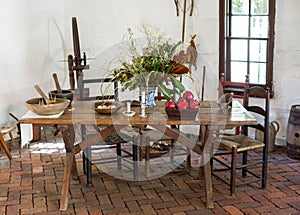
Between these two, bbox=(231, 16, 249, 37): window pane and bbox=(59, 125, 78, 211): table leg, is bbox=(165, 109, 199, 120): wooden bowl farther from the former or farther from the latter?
bbox=(231, 16, 249, 37): window pane

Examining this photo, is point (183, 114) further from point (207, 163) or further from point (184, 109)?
point (207, 163)

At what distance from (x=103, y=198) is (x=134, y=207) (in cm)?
33

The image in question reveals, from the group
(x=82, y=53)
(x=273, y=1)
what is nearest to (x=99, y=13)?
→ (x=82, y=53)

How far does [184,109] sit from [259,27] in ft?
7.36

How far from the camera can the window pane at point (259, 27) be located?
5316mm

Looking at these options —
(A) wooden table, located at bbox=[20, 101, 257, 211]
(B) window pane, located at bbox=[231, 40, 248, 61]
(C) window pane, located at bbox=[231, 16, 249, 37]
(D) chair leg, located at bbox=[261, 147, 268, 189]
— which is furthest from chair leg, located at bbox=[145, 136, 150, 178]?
(C) window pane, located at bbox=[231, 16, 249, 37]

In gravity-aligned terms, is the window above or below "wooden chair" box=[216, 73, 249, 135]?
above

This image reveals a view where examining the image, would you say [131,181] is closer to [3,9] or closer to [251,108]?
[251,108]

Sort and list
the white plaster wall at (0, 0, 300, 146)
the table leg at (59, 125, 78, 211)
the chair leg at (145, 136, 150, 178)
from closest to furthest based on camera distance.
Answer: the table leg at (59, 125, 78, 211) → the chair leg at (145, 136, 150, 178) → the white plaster wall at (0, 0, 300, 146)

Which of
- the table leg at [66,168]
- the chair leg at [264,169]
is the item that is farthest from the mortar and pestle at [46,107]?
the chair leg at [264,169]

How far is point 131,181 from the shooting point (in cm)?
434

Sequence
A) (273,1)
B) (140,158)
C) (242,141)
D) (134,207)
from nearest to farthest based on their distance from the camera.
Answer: (134,207), (242,141), (140,158), (273,1)

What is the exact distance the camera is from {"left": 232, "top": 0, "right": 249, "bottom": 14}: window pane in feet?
17.9

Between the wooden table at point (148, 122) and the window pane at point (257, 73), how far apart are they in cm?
151
